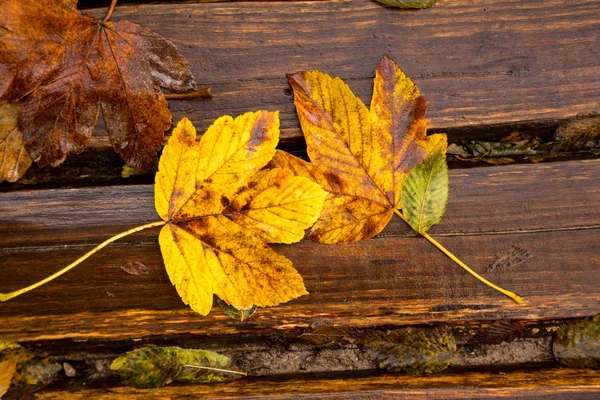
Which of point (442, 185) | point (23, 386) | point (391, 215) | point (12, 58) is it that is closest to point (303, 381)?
point (391, 215)

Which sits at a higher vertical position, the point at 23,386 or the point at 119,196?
the point at 119,196

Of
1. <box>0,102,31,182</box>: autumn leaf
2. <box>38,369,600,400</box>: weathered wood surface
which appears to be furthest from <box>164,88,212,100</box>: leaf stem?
<box>38,369,600,400</box>: weathered wood surface

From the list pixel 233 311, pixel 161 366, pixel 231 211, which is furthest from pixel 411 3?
pixel 161 366

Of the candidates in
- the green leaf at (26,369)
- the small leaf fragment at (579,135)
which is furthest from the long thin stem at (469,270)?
the green leaf at (26,369)

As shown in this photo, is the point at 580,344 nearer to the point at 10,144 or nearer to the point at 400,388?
the point at 400,388

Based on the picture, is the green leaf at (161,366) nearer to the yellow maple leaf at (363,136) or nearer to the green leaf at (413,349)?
the green leaf at (413,349)

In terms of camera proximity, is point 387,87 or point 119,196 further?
point 119,196

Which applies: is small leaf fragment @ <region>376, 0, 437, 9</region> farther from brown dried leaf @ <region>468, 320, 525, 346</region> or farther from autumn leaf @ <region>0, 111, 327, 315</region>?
brown dried leaf @ <region>468, 320, 525, 346</region>

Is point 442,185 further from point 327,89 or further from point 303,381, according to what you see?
point 303,381
